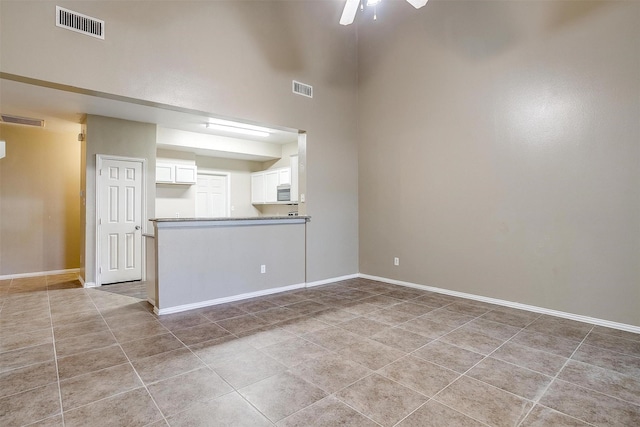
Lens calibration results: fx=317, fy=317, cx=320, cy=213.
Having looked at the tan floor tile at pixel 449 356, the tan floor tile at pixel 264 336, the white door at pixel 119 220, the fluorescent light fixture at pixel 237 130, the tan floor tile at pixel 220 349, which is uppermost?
the fluorescent light fixture at pixel 237 130

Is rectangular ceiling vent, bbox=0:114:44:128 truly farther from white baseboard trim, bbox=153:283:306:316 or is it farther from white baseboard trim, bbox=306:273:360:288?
white baseboard trim, bbox=306:273:360:288

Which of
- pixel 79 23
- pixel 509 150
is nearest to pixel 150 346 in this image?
pixel 79 23

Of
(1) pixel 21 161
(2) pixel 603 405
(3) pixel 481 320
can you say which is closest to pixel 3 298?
(1) pixel 21 161

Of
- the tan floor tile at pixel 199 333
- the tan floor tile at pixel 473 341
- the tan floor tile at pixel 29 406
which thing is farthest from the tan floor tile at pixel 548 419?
the tan floor tile at pixel 29 406

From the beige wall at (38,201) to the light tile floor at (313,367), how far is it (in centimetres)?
248

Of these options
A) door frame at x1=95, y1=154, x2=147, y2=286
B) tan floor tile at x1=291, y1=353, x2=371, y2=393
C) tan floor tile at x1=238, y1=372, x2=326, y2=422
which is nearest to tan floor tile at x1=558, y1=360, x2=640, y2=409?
tan floor tile at x1=291, y1=353, x2=371, y2=393

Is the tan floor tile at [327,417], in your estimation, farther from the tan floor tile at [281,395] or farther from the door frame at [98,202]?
the door frame at [98,202]

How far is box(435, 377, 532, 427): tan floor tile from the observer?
1.78 metres

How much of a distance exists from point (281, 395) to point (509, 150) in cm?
366

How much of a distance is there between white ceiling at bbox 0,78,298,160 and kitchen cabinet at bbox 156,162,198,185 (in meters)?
0.91

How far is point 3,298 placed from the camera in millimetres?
4309

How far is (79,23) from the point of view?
306 centimetres

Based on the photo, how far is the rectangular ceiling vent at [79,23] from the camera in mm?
2965

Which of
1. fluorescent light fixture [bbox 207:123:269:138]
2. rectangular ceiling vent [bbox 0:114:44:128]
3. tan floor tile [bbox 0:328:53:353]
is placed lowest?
tan floor tile [bbox 0:328:53:353]
